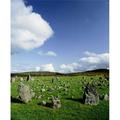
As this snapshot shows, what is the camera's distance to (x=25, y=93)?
3408 mm

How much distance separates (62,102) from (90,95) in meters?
0.20

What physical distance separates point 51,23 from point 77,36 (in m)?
0.20

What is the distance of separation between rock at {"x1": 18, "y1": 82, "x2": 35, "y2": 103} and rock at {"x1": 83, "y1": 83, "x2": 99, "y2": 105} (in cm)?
36

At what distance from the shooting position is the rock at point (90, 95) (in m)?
3.41

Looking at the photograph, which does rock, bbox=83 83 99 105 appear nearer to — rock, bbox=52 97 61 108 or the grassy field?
the grassy field

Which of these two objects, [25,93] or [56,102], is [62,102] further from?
[25,93]

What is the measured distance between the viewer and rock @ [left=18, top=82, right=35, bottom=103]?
339 centimetres

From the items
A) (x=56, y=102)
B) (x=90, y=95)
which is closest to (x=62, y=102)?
(x=56, y=102)

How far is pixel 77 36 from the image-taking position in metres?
3.41

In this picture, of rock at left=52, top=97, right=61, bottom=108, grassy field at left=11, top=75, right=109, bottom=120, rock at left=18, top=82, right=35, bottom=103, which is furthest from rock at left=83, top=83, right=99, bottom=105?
rock at left=18, top=82, right=35, bottom=103

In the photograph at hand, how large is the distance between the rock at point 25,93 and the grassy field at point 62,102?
0.9 inches

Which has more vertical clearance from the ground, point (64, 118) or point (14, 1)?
point (14, 1)

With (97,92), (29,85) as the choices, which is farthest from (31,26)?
(97,92)
